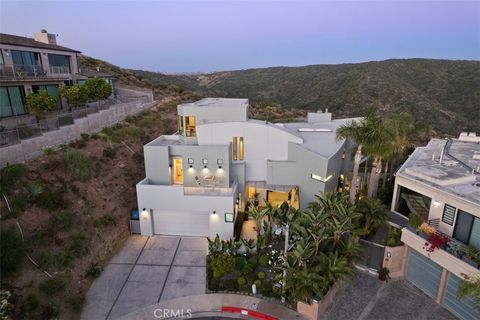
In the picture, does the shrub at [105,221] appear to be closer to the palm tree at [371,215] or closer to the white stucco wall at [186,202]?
the white stucco wall at [186,202]

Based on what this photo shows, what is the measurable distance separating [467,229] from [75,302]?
2067cm

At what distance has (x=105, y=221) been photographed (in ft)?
68.1

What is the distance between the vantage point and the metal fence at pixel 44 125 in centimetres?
1947

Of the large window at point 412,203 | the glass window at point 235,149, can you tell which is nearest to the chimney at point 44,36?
the glass window at point 235,149

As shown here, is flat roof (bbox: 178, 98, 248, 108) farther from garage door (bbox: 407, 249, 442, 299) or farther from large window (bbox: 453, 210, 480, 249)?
large window (bbox: 453, 210, 480, 249)

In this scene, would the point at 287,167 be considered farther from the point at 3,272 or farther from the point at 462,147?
the point at 3,272

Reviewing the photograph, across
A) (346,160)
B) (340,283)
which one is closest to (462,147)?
(346,160)

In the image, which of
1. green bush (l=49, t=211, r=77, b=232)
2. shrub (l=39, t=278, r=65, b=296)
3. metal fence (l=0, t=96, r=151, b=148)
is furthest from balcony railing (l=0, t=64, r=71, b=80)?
shrub (l=39, t=278, r=65, b=296)

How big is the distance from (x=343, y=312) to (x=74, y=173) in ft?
67.8

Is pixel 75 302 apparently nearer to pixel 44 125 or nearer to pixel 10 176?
pixel 10 176

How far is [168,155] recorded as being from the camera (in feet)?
70.8

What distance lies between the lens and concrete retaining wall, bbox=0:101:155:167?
19.6 meters

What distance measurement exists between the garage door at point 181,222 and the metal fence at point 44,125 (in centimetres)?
1069

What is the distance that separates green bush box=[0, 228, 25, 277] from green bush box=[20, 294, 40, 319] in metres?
1.82
